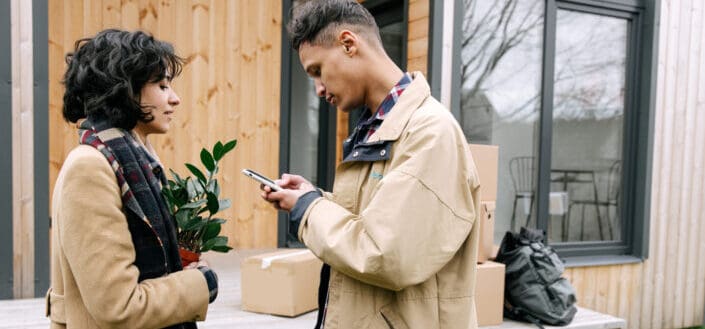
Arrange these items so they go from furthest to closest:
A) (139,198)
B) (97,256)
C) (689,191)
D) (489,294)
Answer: (689,191)
(489,294)
(139,198)
(97,256)

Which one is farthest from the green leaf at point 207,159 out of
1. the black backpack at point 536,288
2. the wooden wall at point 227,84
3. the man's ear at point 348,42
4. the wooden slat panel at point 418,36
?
the wooden wall at point 227,84

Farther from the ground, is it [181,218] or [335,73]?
[335,73]

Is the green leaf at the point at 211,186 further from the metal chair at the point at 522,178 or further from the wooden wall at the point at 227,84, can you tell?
the metal chair at the point at 522,178

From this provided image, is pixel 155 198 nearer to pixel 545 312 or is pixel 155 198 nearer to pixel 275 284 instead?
pixel 275 284

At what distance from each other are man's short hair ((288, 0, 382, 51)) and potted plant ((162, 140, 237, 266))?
37 cm

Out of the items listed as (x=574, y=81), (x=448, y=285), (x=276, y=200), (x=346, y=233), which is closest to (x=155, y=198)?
(x=276, y=200)

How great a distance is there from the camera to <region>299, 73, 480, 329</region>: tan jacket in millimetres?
1137

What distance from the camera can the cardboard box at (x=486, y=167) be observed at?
313cm

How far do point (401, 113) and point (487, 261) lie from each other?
6.87 feet

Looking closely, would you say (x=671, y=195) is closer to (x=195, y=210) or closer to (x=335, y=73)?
(x=335, y=73)

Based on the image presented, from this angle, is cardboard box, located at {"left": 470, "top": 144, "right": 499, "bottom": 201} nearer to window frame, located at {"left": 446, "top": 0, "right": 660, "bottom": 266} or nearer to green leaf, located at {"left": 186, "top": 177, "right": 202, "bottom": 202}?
window frame, located at {"left": 446, "top": 0, "right": 660, "bottom": 266}

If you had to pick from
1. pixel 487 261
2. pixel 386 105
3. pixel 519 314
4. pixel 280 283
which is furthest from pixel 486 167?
pixel 386 105

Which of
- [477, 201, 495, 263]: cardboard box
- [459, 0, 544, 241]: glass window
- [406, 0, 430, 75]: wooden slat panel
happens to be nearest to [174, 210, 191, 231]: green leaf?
[477, 201, 495, 263]: cardboard box

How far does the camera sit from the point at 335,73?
1.34 m
